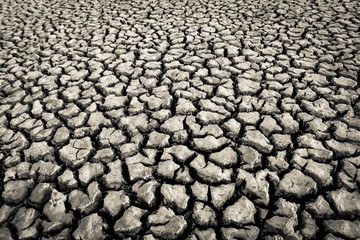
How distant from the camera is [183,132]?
1507 millimetres

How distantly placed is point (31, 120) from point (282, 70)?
1.92m

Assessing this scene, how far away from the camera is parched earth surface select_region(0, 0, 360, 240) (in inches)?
43.1

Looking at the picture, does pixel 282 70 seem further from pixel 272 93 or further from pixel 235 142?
pixel 235 142

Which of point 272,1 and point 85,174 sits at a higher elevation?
point 272,1

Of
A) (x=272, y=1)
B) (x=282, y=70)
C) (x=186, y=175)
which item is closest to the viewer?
(x=186, y=175)

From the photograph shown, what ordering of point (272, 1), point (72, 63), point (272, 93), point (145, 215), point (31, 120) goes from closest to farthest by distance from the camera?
point (145, 215), point (31, 120), point (272, 93), point (72, 63), point (272, 1)

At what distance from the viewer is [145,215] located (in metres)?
1.11

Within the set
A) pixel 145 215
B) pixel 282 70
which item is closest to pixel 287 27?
pixel 282 70

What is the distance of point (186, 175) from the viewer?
1.27 m

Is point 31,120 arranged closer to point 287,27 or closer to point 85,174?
point 85,174

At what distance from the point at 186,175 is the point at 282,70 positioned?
1.30 metres

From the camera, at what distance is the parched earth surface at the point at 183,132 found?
3.59 feet

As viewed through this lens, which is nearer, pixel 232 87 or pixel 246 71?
pixel 232 87

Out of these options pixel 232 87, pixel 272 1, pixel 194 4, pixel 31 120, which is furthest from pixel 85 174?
pixel 272 1
